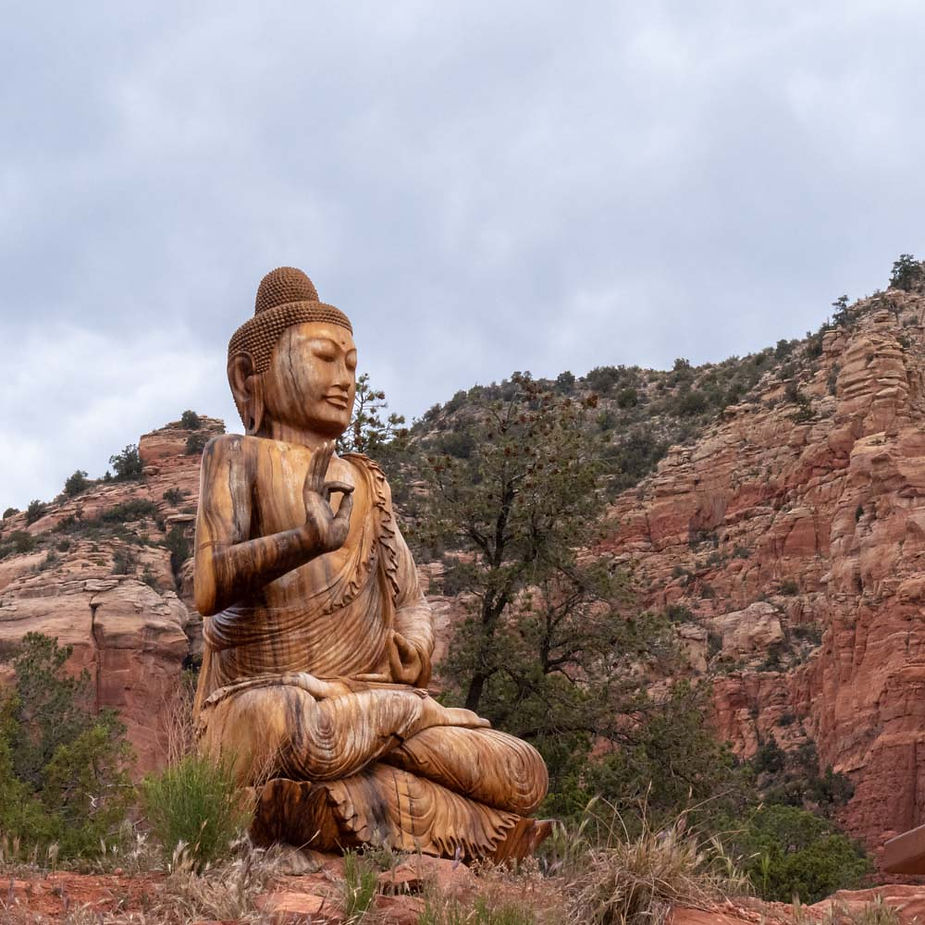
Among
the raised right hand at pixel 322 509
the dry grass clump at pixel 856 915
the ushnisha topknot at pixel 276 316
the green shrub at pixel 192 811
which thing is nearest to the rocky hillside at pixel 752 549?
the ushnisha topknot at pixel 276 316

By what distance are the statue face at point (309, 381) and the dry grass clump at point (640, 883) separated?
2.95 metres

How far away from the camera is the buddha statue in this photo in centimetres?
652

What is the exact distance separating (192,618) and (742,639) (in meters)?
16.2

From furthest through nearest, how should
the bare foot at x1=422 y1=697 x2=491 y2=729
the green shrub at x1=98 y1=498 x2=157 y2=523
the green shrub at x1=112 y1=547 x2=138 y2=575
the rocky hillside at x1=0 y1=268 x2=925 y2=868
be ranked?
the green shrub at x1=98 y1=498 x2=157 y2=523
the green shrub at x1=112 y1=547 x2=138 y2=575
the rocky hillside at x1=0 y1=268 x2=925 y2=868
the bare foot at x1=422 y1=697 x2=491 y2=729

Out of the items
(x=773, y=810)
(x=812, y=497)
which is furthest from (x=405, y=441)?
(x=812, y=497)

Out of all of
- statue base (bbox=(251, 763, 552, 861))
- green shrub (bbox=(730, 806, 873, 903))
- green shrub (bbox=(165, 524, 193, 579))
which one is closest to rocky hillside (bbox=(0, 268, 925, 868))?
green shrub (bbox=(165, 524, 193, 579))

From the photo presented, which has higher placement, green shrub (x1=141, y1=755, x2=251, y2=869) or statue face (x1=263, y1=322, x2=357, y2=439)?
statue face (x1=263, y1=322, x2=357, y2=439)

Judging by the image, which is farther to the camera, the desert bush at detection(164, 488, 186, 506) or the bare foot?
the desert bush at detection(164, 488, 186, 506)

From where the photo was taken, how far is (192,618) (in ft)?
128

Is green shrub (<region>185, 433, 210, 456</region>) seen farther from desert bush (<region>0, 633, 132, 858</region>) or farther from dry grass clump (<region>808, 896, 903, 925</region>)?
dry grass clump (<region>808, 896, 903, 925</region>)

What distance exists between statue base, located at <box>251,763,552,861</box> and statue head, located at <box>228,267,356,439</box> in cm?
187

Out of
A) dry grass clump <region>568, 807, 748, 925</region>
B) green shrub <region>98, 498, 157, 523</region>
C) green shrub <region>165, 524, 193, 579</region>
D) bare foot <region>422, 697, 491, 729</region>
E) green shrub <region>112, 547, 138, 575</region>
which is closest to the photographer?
dry grass clump <region>568, 807, 748, 925</region>

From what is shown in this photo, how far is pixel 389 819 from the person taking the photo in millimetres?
6680

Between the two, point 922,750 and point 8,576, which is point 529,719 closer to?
point 922,750
